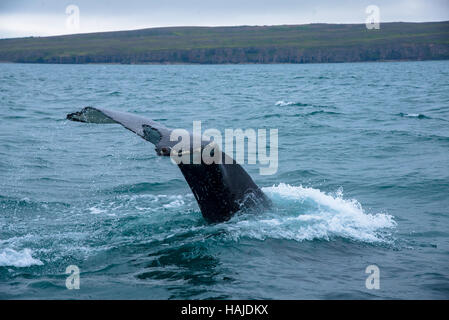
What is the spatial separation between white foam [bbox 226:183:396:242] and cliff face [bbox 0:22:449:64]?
12398 cm

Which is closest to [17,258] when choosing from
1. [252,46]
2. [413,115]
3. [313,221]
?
[313,221]

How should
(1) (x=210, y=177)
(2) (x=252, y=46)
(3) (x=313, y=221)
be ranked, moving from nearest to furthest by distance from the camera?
(1) (x=210, y=177)
(3) (x=313, y=221)
(2) (x=252, y=46)

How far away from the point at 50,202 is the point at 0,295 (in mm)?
4072

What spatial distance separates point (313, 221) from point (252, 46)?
138 meters

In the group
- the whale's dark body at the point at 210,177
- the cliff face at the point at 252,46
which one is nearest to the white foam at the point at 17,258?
the whale's dark body at the point at 210,177

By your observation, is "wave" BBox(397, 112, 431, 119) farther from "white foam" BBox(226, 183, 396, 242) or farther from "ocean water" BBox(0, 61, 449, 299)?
"white foam" BBox(226, 183, 396, 242)

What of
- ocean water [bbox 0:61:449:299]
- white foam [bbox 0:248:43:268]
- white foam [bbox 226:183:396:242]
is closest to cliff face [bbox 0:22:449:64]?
ocean water [bbox 0:61:449:299]

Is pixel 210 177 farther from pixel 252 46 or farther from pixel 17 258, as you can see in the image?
pixel 252 46

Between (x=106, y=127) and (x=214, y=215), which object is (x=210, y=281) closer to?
(x=214, y=215)

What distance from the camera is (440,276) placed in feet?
19.6

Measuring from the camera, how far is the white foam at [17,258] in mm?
6039

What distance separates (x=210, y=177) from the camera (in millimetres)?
6152

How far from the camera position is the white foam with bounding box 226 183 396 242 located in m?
7.02
